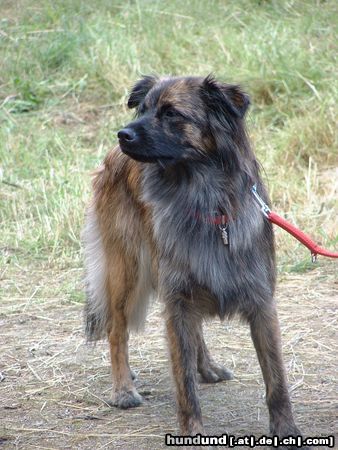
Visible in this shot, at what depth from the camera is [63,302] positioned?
6.81 meters

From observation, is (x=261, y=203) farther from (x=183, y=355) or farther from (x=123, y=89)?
(x=123, y=89)

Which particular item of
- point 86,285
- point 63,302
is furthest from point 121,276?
point 63,302

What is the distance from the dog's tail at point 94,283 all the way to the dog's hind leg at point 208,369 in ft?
1.87

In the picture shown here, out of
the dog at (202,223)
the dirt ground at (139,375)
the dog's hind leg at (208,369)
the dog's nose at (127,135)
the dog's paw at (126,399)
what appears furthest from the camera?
the dog's hind leg at (208,369)

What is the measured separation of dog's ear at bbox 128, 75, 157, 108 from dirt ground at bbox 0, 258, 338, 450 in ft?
4.21

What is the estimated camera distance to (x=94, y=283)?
5.43 metres

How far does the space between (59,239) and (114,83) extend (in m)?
3.42

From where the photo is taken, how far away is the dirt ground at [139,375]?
461 centimetres

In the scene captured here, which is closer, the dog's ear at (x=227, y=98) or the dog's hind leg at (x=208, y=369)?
the dog's ear at (x=227, y=98)

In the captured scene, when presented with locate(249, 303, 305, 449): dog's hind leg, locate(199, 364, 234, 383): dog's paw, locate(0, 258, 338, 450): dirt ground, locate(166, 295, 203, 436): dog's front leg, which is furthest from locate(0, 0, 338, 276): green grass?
locate(166, 295, 203, 436): dog's front leg

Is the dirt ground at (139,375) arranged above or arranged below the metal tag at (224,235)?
below

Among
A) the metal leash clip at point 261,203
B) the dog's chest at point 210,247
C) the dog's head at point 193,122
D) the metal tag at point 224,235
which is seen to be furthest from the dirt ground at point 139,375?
the dog's head at point 193,122

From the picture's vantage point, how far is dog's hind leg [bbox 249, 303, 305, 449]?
430 centimetres

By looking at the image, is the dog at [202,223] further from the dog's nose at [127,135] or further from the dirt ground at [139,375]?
the dirt ground at [139,375]
